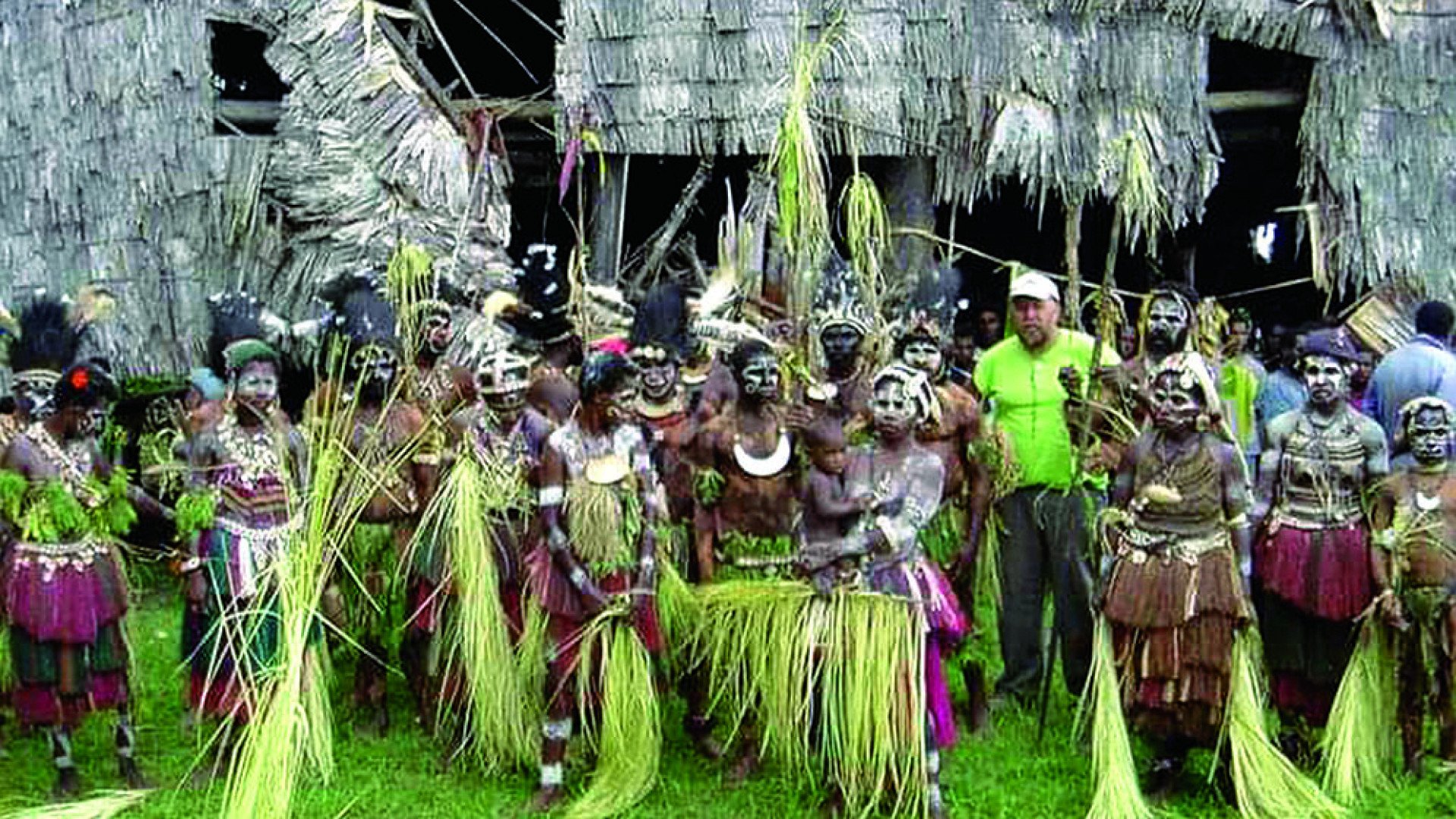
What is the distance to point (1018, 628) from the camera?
6.12 meters

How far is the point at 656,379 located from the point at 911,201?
3.99 metres

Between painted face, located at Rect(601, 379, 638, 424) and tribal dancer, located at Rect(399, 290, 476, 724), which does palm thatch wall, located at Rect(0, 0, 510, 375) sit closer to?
tribal dancer, located at Rect(399, 290, 476, 724)

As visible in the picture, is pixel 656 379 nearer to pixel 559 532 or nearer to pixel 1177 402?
pixel 559 532

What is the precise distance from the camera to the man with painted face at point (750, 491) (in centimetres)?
528

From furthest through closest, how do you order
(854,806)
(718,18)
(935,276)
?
(718,18), (935,276), (854,806)

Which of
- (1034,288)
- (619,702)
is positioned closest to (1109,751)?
(619,702)

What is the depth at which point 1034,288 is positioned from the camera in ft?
18.8

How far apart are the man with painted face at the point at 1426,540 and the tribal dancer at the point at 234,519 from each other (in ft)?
11.8

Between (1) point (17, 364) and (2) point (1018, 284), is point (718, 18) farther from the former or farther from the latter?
(1) point (17, 364)

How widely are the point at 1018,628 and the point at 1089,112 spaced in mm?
4293

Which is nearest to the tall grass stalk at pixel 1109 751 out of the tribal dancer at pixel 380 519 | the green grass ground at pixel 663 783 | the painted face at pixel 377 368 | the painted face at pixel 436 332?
the green grass ground at pixel 663 783

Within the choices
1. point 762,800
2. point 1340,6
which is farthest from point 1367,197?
point 762,800

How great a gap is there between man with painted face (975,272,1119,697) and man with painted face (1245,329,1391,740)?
2.46 feet

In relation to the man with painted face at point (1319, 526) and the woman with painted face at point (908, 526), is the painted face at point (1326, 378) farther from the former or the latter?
the woman with painted face at point (908, 526)
